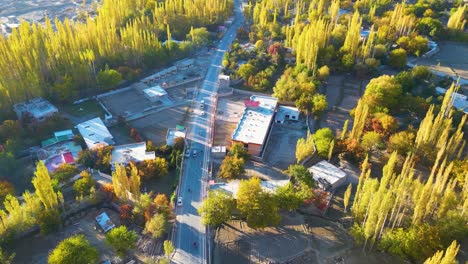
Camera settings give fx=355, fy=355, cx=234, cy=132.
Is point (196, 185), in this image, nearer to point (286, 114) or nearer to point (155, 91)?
point (286, 114)

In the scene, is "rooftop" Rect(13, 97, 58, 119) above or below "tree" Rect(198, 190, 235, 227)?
above

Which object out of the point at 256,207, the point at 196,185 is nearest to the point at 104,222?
the point at 196,185

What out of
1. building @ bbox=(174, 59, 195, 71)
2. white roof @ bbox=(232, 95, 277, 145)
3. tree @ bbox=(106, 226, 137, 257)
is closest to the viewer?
tree @ bbox=(106, 226, 137, 257)

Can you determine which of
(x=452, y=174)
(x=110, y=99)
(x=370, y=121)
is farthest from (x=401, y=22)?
(x=110, y=99)

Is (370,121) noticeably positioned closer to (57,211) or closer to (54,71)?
(57,211)

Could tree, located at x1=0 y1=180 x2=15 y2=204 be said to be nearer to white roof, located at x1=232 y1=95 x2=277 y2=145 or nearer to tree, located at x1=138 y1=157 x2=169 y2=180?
tree, located at x1=138 y1=157 x2=169 y2=180

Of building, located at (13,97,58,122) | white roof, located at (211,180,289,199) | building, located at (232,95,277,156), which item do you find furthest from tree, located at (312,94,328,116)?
building, located at (13,97,58,122)
